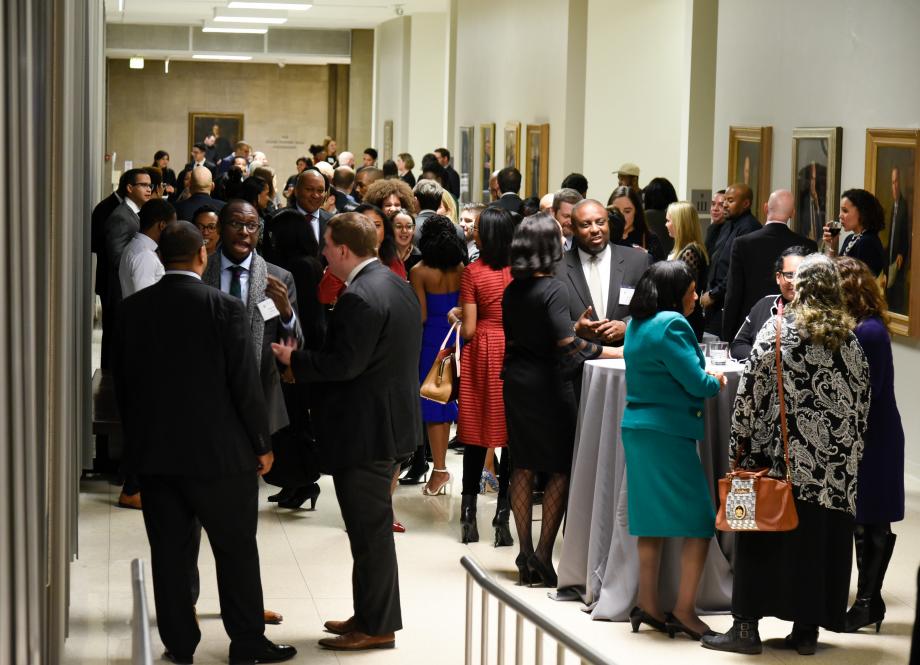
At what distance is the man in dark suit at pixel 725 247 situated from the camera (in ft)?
32.0

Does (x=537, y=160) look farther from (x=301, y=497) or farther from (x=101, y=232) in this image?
(x=301, y=497)

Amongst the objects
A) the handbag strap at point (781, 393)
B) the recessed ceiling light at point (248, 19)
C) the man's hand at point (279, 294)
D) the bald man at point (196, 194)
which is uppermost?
the recessed ceiling light at point (248, 19)

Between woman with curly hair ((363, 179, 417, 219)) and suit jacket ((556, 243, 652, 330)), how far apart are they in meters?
2.39

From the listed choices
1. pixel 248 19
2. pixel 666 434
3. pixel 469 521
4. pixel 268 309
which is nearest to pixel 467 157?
pixel 248 19

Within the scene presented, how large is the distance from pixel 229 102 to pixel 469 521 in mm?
29381

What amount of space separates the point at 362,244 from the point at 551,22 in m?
11.9

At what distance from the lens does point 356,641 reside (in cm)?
553

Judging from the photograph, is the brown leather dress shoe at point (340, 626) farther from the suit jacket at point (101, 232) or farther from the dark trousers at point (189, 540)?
the suit jacket at point (101, 232)

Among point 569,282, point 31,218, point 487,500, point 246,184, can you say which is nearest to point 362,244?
point 569,282

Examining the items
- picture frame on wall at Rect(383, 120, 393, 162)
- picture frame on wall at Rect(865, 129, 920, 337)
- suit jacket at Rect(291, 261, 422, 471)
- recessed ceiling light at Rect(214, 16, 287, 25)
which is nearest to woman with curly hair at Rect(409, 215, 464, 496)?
suit jacket at Rect(291, 261, 422, 471)

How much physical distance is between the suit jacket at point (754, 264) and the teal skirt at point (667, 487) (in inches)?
135

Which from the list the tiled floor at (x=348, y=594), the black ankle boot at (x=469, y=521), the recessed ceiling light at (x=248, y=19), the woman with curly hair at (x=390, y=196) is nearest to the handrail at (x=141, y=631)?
the tiled floor at (x=348, y=594)

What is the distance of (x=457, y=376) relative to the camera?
7.38 meters

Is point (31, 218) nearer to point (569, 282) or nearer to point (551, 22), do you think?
point (569, 282)
